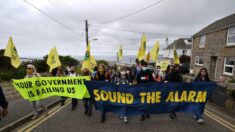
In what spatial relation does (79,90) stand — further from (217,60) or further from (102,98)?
(217,60)

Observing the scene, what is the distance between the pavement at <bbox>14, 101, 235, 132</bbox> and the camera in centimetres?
435

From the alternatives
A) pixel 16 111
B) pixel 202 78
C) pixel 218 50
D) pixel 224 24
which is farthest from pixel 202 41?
pixel 16 111

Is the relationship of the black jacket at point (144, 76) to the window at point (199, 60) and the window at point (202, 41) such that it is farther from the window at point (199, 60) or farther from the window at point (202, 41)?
the window at point (202, 41)

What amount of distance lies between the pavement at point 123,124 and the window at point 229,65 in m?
11.0

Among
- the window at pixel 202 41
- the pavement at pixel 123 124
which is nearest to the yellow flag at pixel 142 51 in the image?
the pavement at pixel 123 124

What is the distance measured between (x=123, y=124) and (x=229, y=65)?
47.2 feet

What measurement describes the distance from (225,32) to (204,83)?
13.8 meters

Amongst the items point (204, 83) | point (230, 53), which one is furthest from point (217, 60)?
point (204, 83)

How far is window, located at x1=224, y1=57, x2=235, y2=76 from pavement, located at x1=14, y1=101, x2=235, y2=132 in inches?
431

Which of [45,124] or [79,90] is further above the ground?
[79,90]

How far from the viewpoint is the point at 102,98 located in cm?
486

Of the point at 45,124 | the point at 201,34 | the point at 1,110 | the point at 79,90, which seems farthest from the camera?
the point at 201,34

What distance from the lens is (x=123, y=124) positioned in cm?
469

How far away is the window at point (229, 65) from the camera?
562 inches
